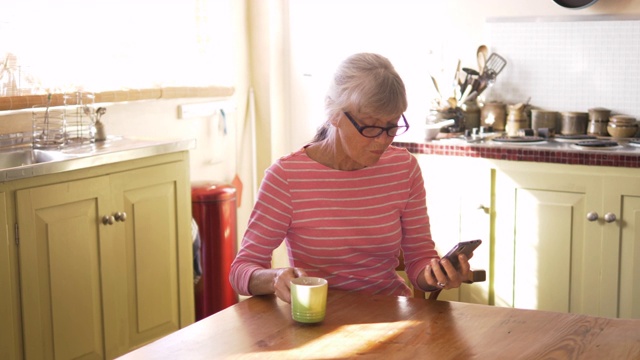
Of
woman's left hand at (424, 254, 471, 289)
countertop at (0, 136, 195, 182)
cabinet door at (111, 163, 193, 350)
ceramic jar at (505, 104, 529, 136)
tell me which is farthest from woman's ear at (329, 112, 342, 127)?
ceramic jar at (505, 104, 529, 136)

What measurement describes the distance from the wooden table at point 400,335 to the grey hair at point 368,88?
0.51 metres

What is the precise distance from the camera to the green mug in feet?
5.97

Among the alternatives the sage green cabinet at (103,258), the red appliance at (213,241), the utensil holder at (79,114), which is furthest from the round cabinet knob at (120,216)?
the red appliance at (213,241)

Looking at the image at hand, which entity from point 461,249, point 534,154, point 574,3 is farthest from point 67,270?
point 574,3

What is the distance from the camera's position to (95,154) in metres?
3.01

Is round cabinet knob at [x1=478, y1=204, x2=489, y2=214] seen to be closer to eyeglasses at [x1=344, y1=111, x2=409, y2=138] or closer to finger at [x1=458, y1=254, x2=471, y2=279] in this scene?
eyeglasses at [x1=344, y1=111, x2=409, y2=138]

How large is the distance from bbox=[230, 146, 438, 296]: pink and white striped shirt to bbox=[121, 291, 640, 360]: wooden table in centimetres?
28

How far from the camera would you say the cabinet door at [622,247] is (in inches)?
135

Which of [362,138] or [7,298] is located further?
[7,298]

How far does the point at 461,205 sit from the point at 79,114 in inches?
66.3

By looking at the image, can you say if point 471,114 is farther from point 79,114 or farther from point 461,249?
point 461,249

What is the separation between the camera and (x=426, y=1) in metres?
4.41

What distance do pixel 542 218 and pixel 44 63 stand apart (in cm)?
216

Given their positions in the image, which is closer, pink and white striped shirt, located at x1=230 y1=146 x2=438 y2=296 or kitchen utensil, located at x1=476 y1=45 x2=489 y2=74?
pink and white striped shirt, located at x1=230 y1=146 x2=438 y2=296
